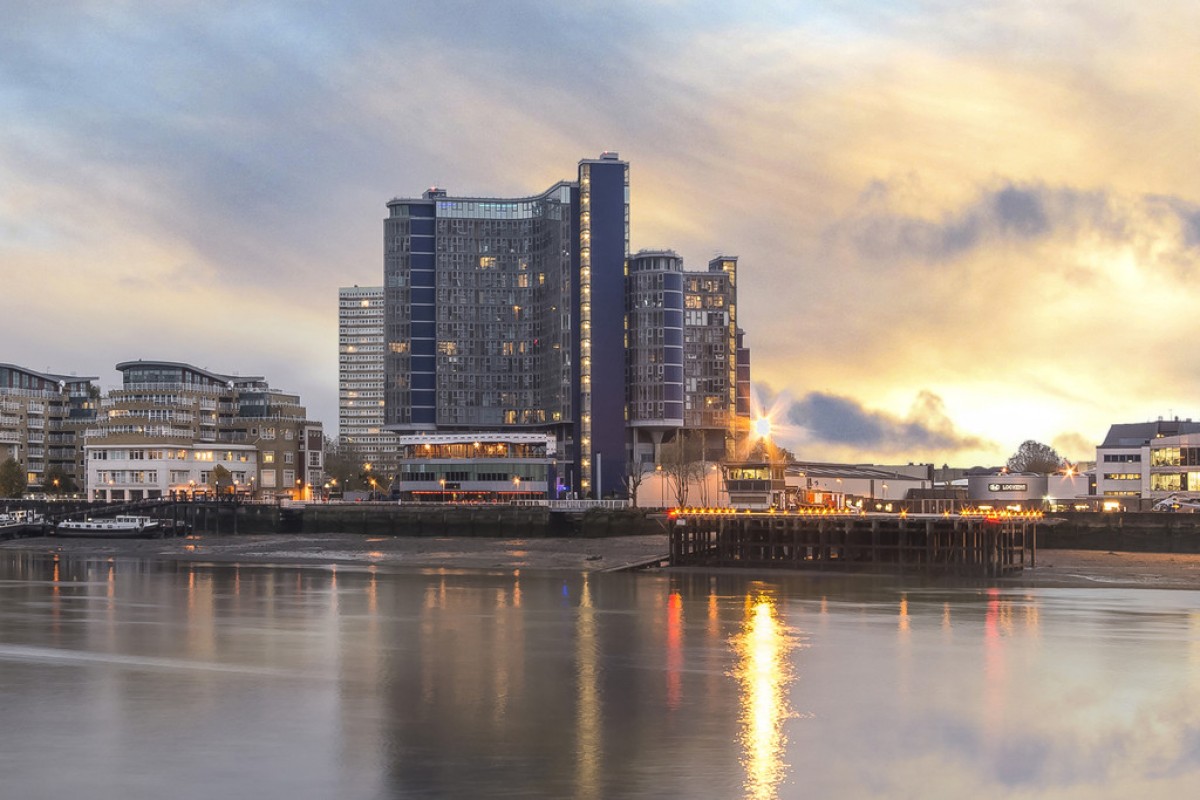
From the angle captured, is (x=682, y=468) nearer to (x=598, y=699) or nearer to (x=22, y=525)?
(x=22, y=525)

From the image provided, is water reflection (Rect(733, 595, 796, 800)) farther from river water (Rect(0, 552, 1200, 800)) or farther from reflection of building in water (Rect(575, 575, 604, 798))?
reflection of building in water (Rect(575, 575, 604, 798))

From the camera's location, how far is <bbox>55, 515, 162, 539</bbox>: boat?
134750 millimetres

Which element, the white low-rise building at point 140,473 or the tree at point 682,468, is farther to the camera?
the white low-rise building at point 140,473

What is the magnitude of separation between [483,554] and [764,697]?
7204 cm

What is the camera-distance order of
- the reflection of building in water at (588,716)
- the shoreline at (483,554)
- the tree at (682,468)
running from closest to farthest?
1. the reflection of building in water at (588,716)
2. the shoreline at (483,554)
3. the tree at (682,468)

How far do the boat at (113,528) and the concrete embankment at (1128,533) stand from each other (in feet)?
302

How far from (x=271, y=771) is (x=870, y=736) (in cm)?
1463

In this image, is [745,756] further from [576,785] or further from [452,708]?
[452,708]

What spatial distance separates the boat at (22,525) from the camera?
139 meters

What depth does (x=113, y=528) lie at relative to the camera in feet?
445

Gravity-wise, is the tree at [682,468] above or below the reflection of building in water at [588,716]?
above

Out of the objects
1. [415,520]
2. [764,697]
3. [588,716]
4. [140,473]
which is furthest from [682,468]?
[588,716]

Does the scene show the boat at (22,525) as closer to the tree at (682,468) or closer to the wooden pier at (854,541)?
the tree at (682,468)

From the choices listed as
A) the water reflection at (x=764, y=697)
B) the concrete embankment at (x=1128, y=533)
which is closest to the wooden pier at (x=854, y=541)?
the concrete embankment at (x=1128, y=533)
